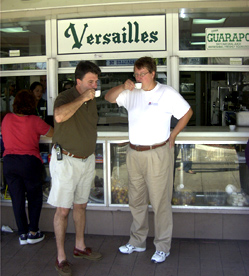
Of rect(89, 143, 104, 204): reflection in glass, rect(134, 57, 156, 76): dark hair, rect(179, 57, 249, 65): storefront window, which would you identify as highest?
rect(179, 57, 249, 65): storefront window

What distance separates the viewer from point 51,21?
5.18m

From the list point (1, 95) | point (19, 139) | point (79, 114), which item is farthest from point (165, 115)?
point (1, 95)

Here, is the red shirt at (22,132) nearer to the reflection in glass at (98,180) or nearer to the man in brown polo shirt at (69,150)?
the reflection in glass at (98,180)

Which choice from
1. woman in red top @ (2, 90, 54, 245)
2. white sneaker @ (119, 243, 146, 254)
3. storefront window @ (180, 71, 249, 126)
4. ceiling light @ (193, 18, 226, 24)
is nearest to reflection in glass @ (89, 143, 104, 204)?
woman in red top @ (2, 90, 54, 245)

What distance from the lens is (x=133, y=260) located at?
13.2ft

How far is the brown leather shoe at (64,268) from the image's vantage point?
367cm

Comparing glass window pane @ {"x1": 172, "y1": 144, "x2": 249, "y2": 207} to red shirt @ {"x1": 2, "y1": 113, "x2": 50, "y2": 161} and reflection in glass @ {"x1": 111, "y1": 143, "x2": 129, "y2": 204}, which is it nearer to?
reflection in glass @ {"x1": 111, "y1": 143, "x2": 129, "y2": 204}

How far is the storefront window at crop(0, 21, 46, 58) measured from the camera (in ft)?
17.4

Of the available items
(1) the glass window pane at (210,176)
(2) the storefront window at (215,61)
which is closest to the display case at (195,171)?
(1) the glass window pane at (210,176)

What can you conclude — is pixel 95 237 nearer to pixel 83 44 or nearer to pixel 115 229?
pixel 115 229

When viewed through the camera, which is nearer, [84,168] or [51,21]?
[84,168]

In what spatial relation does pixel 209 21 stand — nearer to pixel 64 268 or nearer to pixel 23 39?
pixel 23 39

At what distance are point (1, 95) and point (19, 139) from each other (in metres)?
3.01

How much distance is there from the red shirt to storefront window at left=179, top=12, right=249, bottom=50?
205 centimetres
